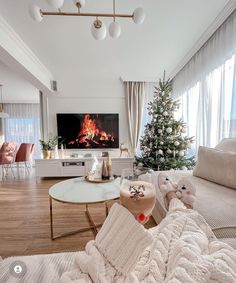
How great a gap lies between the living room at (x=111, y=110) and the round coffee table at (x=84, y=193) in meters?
0.01

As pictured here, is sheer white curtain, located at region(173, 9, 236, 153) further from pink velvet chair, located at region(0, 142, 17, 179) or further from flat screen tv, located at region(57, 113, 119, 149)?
pink velvet chair, located at region(0, 142, 17, 179)

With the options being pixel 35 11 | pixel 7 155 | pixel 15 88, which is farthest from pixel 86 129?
pixel 35 11

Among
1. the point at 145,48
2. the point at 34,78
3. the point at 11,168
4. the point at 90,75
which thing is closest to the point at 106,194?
the point at 145,48

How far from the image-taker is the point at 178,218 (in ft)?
2.02

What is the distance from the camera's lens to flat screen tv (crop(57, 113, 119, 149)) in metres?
4.12

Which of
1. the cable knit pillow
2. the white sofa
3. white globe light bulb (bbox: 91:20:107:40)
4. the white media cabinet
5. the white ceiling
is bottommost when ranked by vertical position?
the white media cabinet

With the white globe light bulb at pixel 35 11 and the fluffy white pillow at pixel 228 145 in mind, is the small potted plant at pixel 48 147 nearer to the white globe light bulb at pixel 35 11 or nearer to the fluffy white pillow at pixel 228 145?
the white globe light bulb at pixel 35 11

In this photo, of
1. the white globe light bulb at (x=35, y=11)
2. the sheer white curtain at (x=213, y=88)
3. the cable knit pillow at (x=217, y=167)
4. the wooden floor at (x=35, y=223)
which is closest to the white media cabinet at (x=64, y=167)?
the wooden floor at (x=35, y=223)

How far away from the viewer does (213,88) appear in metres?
2.49

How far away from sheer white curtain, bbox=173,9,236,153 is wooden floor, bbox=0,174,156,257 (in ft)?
5.07

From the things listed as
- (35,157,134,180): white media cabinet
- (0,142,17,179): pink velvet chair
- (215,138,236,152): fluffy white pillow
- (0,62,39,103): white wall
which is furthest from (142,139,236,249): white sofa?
(0,142,17,179): pink velvet chair

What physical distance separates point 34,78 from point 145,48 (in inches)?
74.0

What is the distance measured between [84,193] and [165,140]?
1.87 meters

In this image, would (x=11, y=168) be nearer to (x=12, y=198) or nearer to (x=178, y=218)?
(x=12, y=198)
